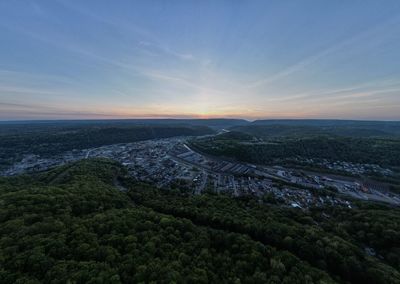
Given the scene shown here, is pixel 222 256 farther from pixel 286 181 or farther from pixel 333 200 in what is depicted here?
pixel 286 181

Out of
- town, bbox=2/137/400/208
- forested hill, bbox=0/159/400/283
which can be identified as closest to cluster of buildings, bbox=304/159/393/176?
town, bbox=2/137/400/208

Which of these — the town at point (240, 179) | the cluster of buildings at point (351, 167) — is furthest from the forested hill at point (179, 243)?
the cluster of buildings at point (351, 167)

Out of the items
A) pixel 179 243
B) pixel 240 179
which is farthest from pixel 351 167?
pixel 179 243

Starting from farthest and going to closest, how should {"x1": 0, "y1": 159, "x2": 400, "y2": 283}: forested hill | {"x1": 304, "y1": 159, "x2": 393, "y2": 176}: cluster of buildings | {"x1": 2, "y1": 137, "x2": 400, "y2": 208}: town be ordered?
{"x1": 304, "y1": 159, "x2": 393, "y2": 176}: cluster of buildings, {"x1": 2, "y1": 137, "x2": 400, "y2": 208}: town, {"x1": 0, "y1": 159, "x2": 400, "y2": 283}: forested hill

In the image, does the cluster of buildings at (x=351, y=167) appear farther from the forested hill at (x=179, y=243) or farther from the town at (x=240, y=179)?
the forested hill at (x=179, y=243)

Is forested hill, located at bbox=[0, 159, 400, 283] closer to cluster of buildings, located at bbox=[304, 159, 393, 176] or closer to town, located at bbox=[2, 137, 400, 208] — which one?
town, located at bbox=[2, 137, 400, 208]

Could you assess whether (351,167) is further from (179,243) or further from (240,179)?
(179,243)
